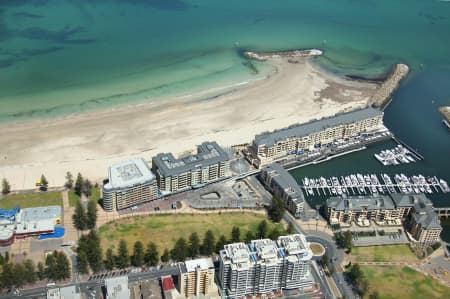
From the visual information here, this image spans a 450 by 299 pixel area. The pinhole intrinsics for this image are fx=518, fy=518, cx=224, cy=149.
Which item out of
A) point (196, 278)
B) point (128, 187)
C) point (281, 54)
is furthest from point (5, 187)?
point (281, 54)

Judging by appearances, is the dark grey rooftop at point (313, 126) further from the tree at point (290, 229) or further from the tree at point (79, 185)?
the tree at point (79, 185)

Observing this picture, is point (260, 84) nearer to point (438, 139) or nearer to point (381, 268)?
point (438, 139)

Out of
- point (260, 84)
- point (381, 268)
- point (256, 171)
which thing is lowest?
point (381, 268)

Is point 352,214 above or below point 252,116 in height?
below

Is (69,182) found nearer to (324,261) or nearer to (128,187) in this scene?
(128,187)

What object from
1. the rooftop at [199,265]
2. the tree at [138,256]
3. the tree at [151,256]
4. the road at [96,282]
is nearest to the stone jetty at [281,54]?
the tree at [151,256]

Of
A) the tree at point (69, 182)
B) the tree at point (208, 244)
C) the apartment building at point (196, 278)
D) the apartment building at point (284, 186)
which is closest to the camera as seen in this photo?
the apartment building at point (196, 278)

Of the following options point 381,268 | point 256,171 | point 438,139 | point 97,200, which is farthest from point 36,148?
point 438,139
